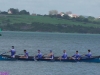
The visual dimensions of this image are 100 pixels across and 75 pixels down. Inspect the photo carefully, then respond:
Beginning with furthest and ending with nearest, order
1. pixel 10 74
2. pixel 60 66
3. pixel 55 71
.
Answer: pixel 60 66 < pixel 55 71 < pixel 10 74

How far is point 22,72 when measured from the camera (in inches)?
2173

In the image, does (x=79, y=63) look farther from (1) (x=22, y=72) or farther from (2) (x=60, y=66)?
(1) (x=22, y=72)

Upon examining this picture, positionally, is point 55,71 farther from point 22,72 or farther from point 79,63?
point 79,63

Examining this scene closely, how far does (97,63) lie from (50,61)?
5945 mm

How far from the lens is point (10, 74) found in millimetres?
52344

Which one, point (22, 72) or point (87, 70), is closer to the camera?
point (22, 72)

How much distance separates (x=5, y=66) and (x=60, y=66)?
664cm

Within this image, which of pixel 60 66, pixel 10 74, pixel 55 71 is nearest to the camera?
pixel 10 74

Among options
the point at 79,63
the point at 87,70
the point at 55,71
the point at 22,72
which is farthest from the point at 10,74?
the point at 79,63

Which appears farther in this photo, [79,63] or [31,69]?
[79,63]

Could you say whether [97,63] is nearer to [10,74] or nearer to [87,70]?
[87,70]

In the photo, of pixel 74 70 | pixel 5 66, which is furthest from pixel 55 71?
pixel 5 66

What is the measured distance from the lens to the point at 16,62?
212 feet

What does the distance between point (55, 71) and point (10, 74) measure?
6858 millimetres
